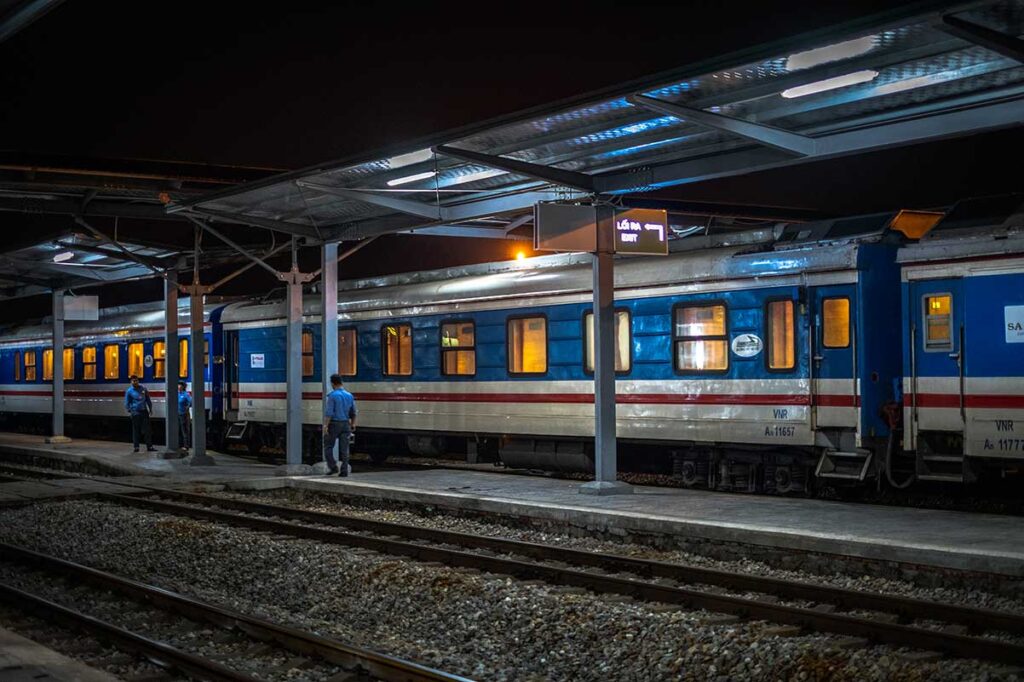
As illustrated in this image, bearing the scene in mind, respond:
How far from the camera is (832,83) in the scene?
1085cm

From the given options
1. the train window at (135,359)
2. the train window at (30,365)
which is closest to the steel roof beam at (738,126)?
the train window at (135,359)

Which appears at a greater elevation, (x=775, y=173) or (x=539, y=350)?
(x=775, y=173)

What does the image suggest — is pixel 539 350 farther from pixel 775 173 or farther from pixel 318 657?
pixel 775 173

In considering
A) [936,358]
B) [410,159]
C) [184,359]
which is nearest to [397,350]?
[410,159]

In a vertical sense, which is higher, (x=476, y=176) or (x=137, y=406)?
(x=476, y=176)

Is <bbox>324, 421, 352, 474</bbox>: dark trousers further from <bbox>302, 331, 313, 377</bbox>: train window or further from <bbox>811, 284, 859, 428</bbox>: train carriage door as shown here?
<bbox>811, 284, 859, 428</bbox>: train carriage door

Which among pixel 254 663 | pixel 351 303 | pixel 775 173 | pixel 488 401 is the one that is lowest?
pixel 254 663

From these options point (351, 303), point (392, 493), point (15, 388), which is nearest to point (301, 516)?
point (392, 493)

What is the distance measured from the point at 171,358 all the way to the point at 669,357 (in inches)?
460

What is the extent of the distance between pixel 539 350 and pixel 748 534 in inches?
292

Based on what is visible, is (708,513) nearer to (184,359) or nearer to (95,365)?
(184,359)

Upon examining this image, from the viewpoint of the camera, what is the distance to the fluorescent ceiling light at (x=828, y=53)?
9781 mm

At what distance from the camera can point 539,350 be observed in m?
18.0

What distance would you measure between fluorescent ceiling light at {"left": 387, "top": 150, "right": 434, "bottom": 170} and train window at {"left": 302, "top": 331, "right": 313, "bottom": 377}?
8.80 m
